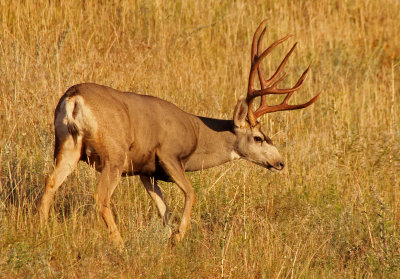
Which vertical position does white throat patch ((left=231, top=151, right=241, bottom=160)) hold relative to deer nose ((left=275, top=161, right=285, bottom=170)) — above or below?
above

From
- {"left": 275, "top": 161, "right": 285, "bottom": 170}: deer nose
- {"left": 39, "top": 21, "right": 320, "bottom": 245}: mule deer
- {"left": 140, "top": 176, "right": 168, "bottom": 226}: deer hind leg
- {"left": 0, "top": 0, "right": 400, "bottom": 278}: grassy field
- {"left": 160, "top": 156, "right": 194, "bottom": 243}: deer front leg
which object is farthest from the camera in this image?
{"left": 275, "top": 161, "right": 285, "bottom": 170}: deer nose

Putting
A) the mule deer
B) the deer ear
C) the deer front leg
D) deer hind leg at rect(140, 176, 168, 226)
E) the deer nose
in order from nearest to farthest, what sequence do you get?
1. the mule deer
2. the deer front leg
3. deer hind leg at rect(140, 176, 168, 226)
4. the deer ear
5. the deer nose

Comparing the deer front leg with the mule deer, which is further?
the deer front leg

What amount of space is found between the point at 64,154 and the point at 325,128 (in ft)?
15.3

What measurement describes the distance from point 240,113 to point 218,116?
6.01ft

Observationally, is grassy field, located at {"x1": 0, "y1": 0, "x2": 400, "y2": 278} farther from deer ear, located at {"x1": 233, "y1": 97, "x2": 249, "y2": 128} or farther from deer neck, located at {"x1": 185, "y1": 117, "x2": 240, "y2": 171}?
deer ear, located at {"x1": 233, "y1": 97, "x2": 249, "y2": 128}

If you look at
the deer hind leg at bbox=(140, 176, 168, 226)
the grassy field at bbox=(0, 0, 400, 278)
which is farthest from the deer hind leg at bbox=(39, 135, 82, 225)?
the deer hind leg at bbox=(140, 176, 168, 226)

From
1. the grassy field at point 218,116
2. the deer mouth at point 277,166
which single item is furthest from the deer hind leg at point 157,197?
the deer mouth at point 277,166

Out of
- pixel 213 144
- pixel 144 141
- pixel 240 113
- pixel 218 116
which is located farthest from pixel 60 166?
pixel 218 116

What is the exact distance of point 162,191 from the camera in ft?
24.2

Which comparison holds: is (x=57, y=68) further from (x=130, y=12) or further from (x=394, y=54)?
(x=394, y=54)

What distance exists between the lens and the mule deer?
225 inches

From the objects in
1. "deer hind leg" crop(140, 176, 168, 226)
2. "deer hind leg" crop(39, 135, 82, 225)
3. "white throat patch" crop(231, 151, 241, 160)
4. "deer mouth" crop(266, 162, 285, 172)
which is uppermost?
"deer hind leg" crop(39, 135, 82, 225)

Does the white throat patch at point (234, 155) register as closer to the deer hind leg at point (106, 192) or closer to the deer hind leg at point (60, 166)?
the deer hind leg at point (106, 192)
